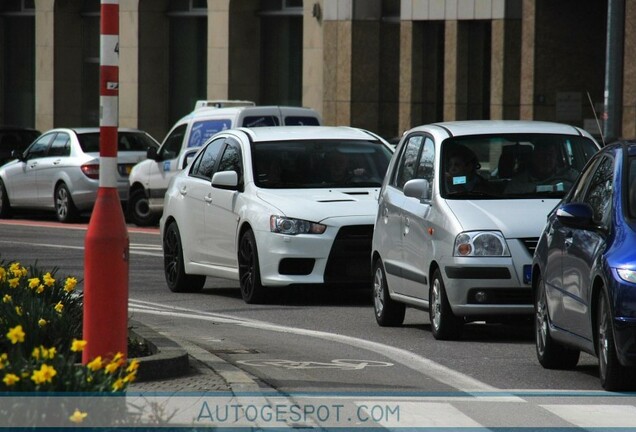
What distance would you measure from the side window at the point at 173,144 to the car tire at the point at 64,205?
354 cm

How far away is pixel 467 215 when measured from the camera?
40.7 feet

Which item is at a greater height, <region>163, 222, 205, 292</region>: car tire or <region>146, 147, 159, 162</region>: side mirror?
<region>146, 147, 159, 162</region>: side mirror

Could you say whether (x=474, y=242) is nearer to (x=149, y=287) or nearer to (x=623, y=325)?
(x=623, y=325)

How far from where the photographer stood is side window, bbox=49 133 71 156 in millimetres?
30078

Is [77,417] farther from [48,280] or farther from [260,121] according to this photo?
[260,121]

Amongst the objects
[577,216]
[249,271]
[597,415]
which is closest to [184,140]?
[249,271]

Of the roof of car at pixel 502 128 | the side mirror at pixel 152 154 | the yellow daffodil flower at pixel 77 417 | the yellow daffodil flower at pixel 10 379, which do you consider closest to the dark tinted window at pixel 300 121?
the side mirror at pixel 152 154

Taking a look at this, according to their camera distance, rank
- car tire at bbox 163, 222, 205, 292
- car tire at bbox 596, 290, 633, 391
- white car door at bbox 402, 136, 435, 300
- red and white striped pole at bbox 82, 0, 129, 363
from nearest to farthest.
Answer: red and white striped pole at bbox 82, 0, 129, 363
car tire at bbox 596, 290, 633, 391
white car door at bbox 402, 136, 435, 300
car tire at bbox 163, 222, 205, 292

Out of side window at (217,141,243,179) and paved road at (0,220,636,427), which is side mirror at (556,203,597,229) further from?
side window at (217,141,243,179)

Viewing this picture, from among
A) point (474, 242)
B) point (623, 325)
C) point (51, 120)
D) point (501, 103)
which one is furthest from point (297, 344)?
point (51, 120)

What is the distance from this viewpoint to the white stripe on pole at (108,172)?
8.70 meters

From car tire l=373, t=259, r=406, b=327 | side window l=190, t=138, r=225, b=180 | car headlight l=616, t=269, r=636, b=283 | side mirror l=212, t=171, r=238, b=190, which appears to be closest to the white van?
side window l=190, t=138, r=225, b=180

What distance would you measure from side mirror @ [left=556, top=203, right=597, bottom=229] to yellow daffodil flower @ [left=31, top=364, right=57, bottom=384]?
4360 millimetres

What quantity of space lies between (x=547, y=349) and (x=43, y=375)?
503 centimetres
